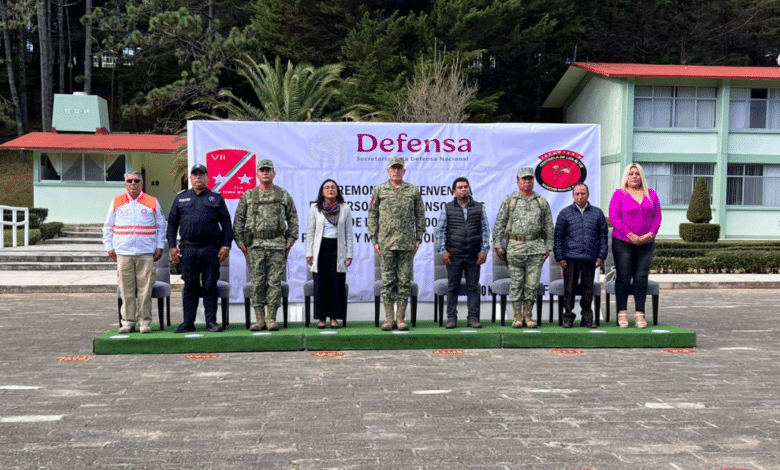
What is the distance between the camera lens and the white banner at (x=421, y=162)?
1123 cm

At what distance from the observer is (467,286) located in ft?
34.4

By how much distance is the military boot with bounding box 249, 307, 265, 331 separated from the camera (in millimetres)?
10133

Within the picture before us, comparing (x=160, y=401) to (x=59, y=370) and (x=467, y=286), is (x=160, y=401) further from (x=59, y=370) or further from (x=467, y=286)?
(x=467, y=286)

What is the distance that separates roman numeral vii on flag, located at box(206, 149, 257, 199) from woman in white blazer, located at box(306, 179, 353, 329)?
1168 millimetres

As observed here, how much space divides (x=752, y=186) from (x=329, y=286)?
90.4 ft

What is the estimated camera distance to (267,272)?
10055 millimetres

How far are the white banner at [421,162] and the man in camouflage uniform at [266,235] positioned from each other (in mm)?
1117

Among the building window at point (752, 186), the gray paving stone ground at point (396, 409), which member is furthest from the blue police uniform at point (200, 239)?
the building window at point (752, 186)

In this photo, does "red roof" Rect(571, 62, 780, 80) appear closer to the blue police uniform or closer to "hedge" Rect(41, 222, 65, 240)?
"hedge" Rect(41, 222, 65, 240)

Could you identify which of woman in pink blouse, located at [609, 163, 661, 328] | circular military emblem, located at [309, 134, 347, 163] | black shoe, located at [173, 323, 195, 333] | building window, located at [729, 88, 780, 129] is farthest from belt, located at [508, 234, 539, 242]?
building window, located at [729, 88, 780, 129]

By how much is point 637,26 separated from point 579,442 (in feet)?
147

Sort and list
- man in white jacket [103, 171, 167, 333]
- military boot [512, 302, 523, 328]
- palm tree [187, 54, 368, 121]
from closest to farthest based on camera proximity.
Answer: man in white jacket [103, 171, 167, 333] → military boot [512, 302, 523, 328] → palm tree [187, 54, 368, 121]

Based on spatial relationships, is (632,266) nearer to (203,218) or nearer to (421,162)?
(421,162)

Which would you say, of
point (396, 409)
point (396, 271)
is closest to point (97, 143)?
point (396, 271)
